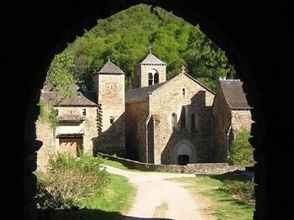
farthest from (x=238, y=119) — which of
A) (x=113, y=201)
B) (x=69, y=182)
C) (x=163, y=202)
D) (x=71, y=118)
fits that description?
(x=69, y=182)

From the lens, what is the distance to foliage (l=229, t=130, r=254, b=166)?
36741 millimetres

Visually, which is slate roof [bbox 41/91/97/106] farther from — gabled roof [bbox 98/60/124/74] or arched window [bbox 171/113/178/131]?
arched window [bbox 171/113/178/131]

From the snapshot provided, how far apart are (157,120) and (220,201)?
23.7m

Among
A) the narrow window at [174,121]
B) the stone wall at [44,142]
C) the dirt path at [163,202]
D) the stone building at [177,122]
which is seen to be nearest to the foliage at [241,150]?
the stone building at [177,122]

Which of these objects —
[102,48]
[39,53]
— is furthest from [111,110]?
[39,53]

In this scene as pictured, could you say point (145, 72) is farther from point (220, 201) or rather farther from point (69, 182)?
point (69, 182)

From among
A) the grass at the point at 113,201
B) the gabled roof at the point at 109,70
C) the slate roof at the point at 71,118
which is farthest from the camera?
the gabled roof at the point at 109,70

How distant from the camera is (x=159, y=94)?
42.1 metres

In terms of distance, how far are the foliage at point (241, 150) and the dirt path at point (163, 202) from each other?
11.3 meters

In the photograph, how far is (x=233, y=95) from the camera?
3919 centimetres

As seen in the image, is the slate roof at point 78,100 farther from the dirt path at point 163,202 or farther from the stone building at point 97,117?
the dirt path at point 163,202

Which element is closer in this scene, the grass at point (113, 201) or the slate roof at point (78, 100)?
the grass at point (113, 201)

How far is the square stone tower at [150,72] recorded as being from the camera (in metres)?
52.5

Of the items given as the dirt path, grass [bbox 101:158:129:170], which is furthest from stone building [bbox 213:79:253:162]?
the dirt path
